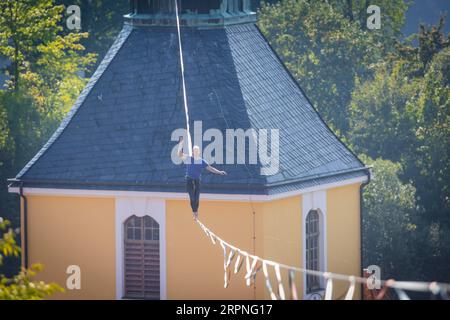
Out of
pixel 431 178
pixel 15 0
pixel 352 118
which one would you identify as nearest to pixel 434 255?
pixel 431 178

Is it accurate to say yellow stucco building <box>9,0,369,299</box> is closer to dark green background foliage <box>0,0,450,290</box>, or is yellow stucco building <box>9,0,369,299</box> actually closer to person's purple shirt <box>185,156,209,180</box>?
person's purple shirt <box>185,156,209,180</box>

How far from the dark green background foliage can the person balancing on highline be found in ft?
40.3

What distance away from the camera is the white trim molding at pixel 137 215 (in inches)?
2023

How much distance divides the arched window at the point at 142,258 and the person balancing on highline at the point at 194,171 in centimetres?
299

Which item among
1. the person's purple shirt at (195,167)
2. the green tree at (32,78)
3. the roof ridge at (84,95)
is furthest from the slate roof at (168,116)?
the green tree at (32,78)

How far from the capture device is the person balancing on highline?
155ft

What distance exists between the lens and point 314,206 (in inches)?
2076

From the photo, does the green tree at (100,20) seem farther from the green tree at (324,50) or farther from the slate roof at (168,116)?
the slate roof at (168,116)

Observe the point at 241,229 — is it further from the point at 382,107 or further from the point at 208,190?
the point at 382,107

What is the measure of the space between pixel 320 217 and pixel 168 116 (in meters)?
4.52

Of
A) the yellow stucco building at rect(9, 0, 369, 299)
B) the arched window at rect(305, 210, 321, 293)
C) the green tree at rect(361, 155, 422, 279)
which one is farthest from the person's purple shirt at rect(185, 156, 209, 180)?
the green tree at rect(361, 155, 422, 279)

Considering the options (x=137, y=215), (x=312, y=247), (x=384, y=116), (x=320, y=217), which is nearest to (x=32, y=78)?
(x=384, y=116)

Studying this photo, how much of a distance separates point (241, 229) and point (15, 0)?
19.2m

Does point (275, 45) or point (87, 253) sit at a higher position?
point (275, 45)
